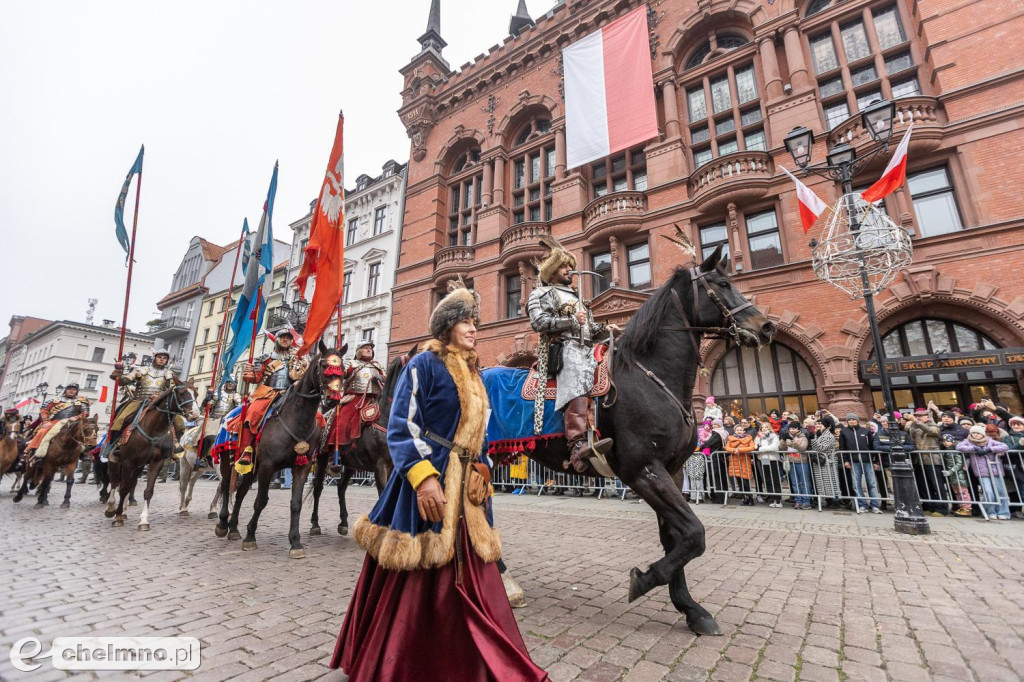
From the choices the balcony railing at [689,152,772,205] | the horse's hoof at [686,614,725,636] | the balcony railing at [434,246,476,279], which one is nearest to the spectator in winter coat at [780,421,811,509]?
the horse's hoof at [686,614,725,636]

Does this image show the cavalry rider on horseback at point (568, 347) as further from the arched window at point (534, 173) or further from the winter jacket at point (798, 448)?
the arched window at point (534, 173)

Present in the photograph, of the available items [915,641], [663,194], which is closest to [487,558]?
[915,641]

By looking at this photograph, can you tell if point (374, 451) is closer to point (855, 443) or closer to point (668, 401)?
point (668, 401)

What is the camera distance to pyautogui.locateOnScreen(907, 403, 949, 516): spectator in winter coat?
8445 millimetres

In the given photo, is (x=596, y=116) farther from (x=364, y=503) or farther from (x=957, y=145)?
(x=364, y=503)

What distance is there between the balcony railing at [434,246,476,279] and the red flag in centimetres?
1271

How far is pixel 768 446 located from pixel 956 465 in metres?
3.09

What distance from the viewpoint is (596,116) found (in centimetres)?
1844

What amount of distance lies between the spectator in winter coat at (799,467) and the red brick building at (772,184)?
3.71 metres

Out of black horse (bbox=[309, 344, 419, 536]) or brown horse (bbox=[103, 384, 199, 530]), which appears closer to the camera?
black horse (bbox=[309, 344, 419, 536])

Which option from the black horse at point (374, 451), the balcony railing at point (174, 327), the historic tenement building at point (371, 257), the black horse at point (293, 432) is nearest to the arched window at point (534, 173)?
the historic tenement building at point (371, 257)

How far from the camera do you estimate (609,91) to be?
18.3m

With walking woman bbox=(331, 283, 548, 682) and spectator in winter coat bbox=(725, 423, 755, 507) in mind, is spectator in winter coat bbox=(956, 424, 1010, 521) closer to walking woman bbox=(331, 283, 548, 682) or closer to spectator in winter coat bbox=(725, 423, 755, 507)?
spectator in winter coat bbox=(725, 423, 755, 507)

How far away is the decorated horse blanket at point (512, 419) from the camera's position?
395 cm
